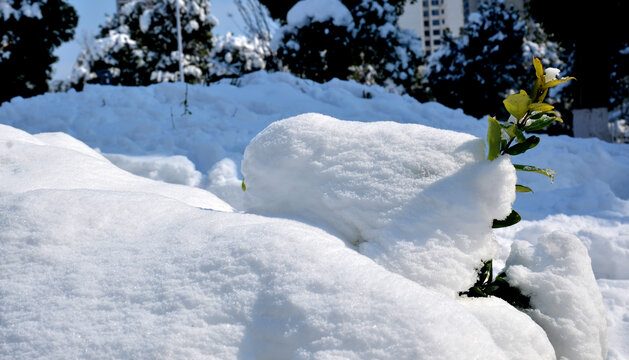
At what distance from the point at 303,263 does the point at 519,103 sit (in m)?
0.64

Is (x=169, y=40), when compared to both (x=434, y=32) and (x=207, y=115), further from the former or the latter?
(x=434, y=32)

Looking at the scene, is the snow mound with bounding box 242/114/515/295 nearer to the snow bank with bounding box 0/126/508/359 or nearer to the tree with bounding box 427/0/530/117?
the snow bank with bounding box 0/126/508/359

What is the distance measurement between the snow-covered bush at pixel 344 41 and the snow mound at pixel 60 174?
919cm

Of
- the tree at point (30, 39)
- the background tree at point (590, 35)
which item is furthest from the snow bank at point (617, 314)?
the tree at point (30, 39)

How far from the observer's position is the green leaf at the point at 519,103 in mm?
1042

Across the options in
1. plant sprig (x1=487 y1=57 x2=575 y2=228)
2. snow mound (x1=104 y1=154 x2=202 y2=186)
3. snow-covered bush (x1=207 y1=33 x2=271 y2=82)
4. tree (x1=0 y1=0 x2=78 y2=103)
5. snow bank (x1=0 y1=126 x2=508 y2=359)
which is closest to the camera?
snow bank (x1=0 y1=126 x2=508 y2=359)

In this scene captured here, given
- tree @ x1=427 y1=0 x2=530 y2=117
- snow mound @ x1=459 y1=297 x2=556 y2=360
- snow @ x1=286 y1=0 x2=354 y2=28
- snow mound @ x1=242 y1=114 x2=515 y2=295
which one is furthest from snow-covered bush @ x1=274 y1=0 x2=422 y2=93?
snow mound @ x1=459 y1=297 x2=556 y2=360

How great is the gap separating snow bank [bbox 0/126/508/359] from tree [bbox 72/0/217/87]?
19.1m

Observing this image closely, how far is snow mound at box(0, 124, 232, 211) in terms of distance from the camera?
1.46m

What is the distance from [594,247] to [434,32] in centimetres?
8301

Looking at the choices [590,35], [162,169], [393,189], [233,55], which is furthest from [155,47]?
[393,189]

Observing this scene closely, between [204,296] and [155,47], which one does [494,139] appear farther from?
[155,47]

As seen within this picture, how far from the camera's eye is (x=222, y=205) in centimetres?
A: 198

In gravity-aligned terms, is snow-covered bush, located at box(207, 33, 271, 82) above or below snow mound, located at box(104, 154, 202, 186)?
below
